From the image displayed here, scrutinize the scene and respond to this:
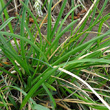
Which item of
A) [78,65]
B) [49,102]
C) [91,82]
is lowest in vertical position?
[91,82]

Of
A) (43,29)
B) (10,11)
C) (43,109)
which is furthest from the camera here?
(10,11)

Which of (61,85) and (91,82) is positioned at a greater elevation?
(61,85)

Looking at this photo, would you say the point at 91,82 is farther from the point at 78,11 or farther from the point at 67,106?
the point at 78,11

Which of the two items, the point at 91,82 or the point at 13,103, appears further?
the point at 91,82

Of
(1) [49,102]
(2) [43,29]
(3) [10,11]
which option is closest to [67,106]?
(1) [49,102]

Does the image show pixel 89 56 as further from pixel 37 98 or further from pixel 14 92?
pixel 14 92

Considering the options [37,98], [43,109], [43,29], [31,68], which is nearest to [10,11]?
[43,29]

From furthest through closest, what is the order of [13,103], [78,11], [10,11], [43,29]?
1. [78,11]
2. [10,11]
3. [43,29]
4. [13,103]

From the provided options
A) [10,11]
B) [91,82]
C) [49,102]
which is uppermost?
[10,11]

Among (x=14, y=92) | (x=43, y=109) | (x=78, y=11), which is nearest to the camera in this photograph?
(x=43, y=109)
